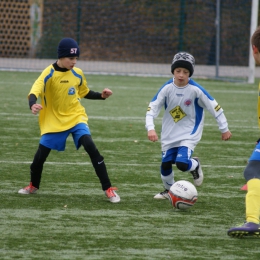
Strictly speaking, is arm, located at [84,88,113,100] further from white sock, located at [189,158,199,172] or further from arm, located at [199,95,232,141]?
white sock, located at [189,158,199,172]

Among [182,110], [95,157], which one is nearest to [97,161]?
[95,157]

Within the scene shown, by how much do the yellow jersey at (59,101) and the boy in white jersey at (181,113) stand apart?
2.38ft

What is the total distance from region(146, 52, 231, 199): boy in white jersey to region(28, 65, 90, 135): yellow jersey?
725mm

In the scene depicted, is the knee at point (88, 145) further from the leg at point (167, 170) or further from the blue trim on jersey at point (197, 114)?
the blue trim on jersey at point (197, 114)

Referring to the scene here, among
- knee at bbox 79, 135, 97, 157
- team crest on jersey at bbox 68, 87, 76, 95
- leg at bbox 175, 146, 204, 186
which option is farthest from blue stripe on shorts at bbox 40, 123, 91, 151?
leg at bbox 175, 146, 204, 186

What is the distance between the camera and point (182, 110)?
664 centimetres

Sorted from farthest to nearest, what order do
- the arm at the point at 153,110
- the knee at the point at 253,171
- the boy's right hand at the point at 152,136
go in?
the arm at the point at 153,110
the boy's right hand at the point at 152,136
the knee at the point at 253,171

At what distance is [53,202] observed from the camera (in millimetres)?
6234

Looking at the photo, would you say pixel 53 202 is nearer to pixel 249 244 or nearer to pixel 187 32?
pixel 249 244

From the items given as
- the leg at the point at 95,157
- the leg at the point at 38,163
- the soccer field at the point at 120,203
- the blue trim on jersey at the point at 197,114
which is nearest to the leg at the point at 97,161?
the leg at the point at 95,157

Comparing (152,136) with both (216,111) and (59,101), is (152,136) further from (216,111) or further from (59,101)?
(59,101)

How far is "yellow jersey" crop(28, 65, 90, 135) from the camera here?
659 centimetres

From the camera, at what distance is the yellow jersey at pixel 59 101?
659 cm

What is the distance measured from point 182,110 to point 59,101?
1.16 meters
